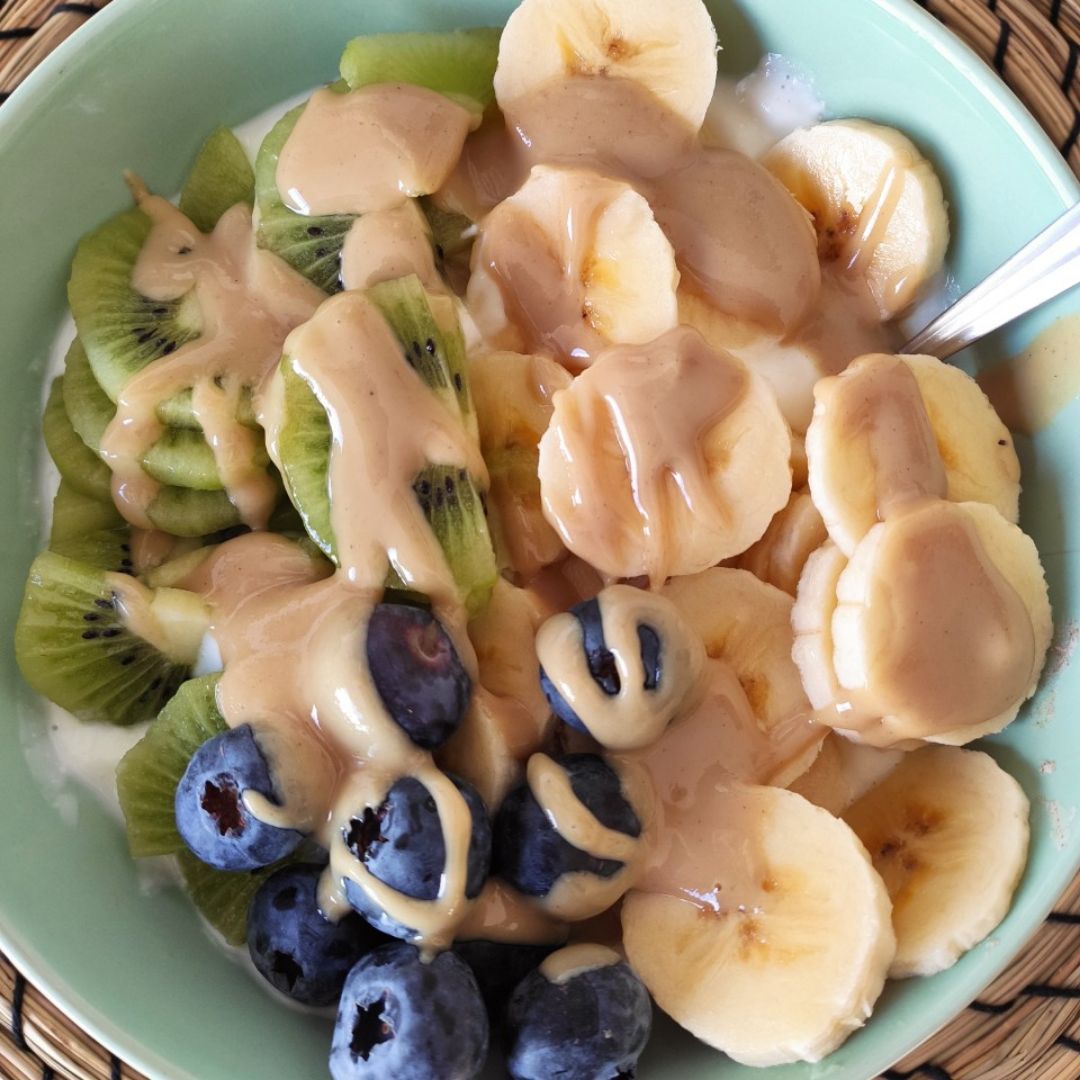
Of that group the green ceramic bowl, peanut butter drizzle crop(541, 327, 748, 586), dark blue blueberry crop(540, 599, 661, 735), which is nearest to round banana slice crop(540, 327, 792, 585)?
peanut butter drizzle crop(541, 327, 748, 586)

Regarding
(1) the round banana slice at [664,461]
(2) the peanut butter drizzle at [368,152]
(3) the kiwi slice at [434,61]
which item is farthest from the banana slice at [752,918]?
(3) the kiwi slice at [434,61]

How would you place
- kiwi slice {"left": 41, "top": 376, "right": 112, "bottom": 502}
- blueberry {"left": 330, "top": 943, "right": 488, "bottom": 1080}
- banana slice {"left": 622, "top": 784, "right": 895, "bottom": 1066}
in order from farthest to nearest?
kiwi slice {"left": 41, "top": 376, "right": 112, "bottom": 502} → banana slice {"left": 622, "top": 784, "right": 895, "bottom": 1066} → blueberry {"left": 330, "top": 943, "right": 488, "bottom": 1080}

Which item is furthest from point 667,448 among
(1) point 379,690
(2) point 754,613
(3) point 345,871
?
(3) point 345,871

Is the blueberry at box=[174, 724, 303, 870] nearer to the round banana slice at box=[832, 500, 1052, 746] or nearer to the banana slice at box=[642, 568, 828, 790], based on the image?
the banana slice at box=[642, 568, 828, 790]

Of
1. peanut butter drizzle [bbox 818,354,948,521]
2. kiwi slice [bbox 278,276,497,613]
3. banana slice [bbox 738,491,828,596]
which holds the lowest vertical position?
kiwi slice [bbox 278,276,497,613]

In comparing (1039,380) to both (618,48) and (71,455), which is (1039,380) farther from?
(71,455)

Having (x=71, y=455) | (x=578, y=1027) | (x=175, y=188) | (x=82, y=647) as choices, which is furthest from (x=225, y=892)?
(x=175, y=188)

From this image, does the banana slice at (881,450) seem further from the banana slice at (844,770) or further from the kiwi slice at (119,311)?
the kiwi slice at (119,311)
